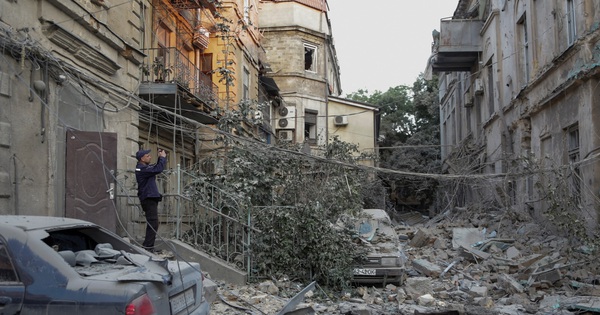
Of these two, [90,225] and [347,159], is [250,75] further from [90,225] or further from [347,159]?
[90,225]

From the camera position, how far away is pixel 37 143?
26.4 ft

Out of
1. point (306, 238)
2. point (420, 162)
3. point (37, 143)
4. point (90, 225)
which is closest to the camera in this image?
point (90, 225)

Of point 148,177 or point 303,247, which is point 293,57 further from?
point 148,177

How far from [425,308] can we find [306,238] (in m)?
2.44

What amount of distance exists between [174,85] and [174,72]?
1.82m

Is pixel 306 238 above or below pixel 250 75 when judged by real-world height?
below

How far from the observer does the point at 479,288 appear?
402 inches

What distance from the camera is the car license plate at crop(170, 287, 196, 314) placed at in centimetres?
459

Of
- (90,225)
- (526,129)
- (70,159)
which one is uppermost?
(526,129)

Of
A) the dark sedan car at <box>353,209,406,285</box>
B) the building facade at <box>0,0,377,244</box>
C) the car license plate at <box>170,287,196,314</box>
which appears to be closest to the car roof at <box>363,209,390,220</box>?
the dark sedan car at <box>353,209,406,285</box>

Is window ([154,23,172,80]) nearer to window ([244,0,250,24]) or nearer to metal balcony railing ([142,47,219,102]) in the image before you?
metal balcony railing ([142,47,219,102])

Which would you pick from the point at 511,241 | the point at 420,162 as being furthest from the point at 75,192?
the point at 420,162

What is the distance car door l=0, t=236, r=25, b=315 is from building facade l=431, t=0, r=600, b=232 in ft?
25.0

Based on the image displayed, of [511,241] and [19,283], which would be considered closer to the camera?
[19,283]
